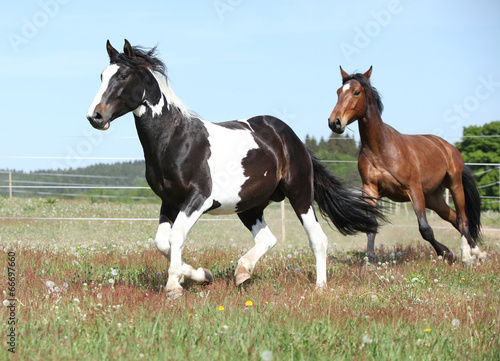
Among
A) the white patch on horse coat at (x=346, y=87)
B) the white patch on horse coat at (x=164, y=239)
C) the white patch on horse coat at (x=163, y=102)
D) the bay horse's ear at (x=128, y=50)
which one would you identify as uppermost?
the bay horse's ear at (x=128, y=50)

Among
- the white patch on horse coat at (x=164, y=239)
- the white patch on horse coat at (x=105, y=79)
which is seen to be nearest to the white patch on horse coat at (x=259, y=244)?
the white patch on horse coat at (x=164, y=239)

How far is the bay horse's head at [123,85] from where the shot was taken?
4.84 metres

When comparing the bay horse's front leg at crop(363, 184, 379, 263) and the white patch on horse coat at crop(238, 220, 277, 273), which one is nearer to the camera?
the white patch on horse coat at crop(238, 220, 277, 273)

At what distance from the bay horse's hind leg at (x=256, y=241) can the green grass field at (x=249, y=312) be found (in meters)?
0.24

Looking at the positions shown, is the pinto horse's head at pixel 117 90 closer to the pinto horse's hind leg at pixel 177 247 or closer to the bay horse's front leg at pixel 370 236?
the pinto horse's hind leg at pixel 177 247

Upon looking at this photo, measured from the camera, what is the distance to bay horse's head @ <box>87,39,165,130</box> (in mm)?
4840

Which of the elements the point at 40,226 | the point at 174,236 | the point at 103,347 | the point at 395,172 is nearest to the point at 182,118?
the point at 174,236

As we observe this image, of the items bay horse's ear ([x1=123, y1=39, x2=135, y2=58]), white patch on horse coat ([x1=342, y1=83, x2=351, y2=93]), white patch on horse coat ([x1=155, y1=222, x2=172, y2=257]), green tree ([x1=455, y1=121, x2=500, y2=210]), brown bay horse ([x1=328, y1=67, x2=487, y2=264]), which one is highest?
bay horse's ear ([x1=123, y1=39, x2=135, y2=58])

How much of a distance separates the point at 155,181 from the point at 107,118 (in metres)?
0.78

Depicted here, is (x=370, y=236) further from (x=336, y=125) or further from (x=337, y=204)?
(x=336, y=125)

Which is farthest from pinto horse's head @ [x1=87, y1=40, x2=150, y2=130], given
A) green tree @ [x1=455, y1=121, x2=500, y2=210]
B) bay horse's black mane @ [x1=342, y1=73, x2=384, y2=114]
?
green tree @ [x1=455, y1=121, x2=500, y2=210]

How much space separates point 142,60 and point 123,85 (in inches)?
15.1

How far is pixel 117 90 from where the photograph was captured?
4.95 metres

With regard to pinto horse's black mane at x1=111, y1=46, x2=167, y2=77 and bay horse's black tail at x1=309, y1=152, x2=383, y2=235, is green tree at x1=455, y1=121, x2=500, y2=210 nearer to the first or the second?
bay horse's black tail at x1=309, y1=152, x2=383, y2=235
